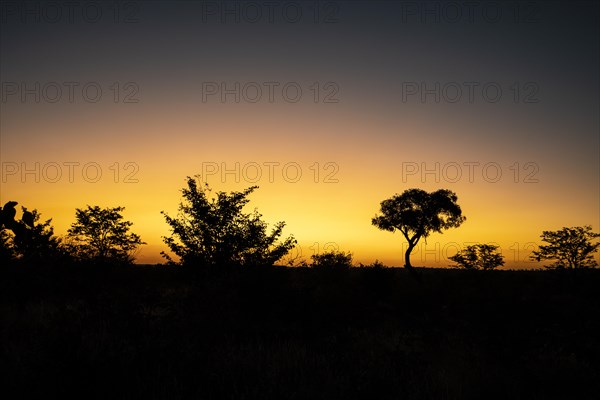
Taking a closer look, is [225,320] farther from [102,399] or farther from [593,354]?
[593,354]

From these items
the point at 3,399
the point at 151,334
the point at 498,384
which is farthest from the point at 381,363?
the point at 3,399

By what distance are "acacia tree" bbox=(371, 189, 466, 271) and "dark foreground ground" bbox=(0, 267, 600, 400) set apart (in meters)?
25.0

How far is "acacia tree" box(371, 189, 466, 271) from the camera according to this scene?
39.9 m

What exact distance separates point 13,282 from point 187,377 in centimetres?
258

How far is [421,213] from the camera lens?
4009 centimetres

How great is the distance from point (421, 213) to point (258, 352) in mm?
35415

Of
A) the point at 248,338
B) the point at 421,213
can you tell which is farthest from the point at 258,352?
the point at 421,213

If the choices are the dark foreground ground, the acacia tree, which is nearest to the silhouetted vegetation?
the dark foreground ground

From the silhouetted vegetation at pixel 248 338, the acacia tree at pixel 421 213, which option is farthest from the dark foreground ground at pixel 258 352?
the acacia tree at pixel 421 213

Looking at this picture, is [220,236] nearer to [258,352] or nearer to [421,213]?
[258,352]

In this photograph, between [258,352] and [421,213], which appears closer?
[258,352]

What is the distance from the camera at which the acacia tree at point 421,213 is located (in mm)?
39875

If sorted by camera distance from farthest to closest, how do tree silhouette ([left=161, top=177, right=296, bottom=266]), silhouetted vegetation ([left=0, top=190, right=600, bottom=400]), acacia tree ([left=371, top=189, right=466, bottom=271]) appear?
1. acacia tree ([left=371, top=189, right=466, bottom=271])
2. tree silhouette ([left=161, top=177, right=296, bottom=266])
3. silhouetted vegetation ([left=0, top=190, right=600, bottom=400])

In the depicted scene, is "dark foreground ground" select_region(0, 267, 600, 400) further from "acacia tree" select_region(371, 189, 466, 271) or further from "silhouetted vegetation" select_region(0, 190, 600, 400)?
"acacia tree" select_region(371, 189, 466, 271)
